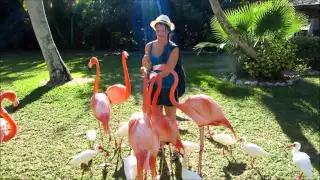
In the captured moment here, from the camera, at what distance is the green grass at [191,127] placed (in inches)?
151

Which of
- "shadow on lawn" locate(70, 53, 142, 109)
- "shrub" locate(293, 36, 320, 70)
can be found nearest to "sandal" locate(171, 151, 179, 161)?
"shadow on lawn" locate(70, 53, 142, 109)

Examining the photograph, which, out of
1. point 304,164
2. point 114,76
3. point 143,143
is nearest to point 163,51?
Answer: point 143,143

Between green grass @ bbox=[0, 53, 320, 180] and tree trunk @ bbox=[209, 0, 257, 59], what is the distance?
0.97m

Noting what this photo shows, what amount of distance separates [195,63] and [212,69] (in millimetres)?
1611

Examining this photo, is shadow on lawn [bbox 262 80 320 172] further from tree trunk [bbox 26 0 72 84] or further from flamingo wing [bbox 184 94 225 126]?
tree trunk [bbox 26 0 72 84]

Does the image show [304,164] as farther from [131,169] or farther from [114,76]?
[114,76]

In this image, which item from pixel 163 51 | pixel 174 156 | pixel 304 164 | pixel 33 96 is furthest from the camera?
pixel 33 96

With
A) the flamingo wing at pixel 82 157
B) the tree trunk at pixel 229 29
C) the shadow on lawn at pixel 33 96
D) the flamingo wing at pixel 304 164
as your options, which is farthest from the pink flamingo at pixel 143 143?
the tree trunk at pixel 229 29

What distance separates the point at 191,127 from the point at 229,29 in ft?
11.0

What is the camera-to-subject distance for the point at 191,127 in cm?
520

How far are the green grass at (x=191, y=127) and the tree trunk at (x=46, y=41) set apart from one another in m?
0.40

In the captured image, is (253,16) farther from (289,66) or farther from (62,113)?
(62,113)

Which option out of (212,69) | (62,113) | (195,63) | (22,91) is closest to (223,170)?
(62,113)

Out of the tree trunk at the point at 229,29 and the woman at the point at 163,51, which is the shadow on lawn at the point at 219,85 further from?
the woman at the point at 163,51
